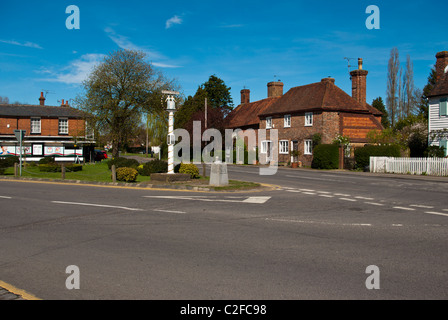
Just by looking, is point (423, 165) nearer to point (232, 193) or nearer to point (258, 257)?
point (232, 193)

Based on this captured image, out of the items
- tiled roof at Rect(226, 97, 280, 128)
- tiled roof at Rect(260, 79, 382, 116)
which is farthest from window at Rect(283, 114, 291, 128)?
tiled roof at Rect(226, 97, 280, 128)

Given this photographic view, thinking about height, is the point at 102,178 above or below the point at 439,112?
below

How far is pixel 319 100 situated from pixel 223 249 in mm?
35389

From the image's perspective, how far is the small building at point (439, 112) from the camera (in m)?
29.4

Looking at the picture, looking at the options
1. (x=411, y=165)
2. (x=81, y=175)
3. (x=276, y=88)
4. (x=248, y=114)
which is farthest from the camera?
(x=248, y=114)

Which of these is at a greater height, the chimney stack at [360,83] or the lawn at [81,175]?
the chimney stack at [360,83]

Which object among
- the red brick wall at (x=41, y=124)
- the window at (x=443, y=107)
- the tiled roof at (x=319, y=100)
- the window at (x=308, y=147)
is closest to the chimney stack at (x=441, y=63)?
the window at (x=443, y=107)

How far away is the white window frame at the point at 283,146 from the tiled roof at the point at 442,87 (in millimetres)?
16166

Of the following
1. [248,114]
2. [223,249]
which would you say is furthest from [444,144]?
[248,114]

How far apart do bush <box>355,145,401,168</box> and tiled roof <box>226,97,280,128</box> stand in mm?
19742

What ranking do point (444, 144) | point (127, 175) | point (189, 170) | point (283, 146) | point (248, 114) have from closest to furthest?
1. point (127, 175)
2. point (189, 170)
3. point (444, 144)
4. point (283, 146)
5. point (248, 114)

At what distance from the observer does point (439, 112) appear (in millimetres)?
30000

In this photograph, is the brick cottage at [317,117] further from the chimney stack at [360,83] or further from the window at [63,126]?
the window at [63,126]

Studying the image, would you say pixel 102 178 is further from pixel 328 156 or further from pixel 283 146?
pixel 283 146
